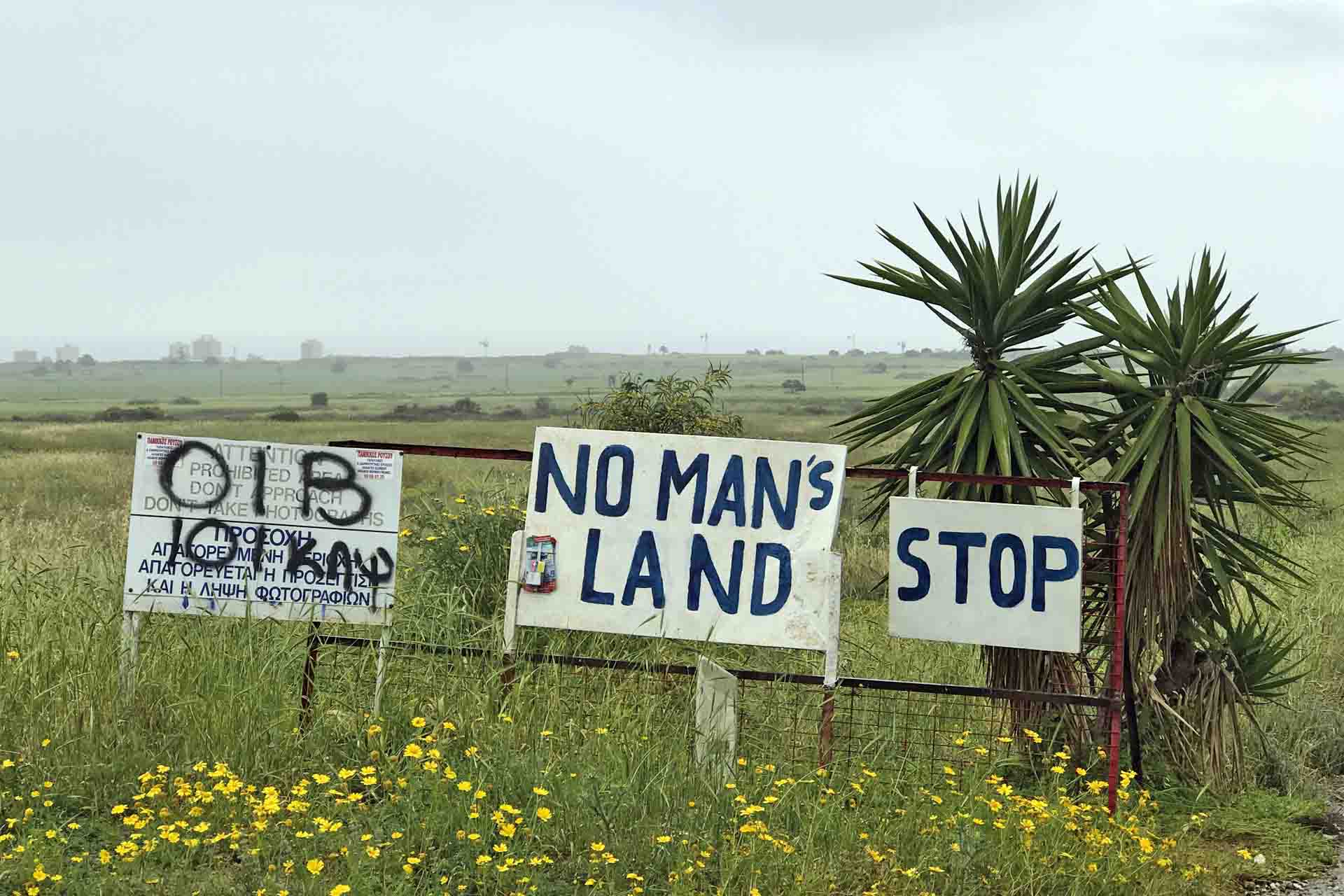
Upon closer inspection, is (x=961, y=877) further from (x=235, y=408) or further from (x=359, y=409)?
(x=235, y=408)

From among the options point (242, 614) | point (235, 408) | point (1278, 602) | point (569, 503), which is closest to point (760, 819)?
point (569, 503)

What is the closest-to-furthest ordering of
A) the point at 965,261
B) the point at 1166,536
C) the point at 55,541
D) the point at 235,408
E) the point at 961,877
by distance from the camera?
the point at 961,877 < the point at 1166,536 < the point at 965,261 < the point at 55,541 < the point at 235,408

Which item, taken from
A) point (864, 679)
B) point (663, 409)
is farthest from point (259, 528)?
point (663, 409)

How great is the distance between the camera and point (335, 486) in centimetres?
729

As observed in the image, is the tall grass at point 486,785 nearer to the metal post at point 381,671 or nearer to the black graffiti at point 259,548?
the metal post at point 381,671

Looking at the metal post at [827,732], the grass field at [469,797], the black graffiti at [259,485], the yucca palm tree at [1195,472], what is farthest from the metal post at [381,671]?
the yucca palm tree at [1195,472]

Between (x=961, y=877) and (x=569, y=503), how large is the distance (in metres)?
2.80

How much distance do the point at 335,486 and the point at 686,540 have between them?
1.97m

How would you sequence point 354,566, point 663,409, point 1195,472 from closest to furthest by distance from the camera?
point 354,566 < point 1195,472 < point 663,409

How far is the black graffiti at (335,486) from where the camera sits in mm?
7281

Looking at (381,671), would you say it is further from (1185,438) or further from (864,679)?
(1185,438)

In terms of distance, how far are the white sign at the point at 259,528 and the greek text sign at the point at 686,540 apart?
2.96 ft

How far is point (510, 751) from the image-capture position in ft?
20.8

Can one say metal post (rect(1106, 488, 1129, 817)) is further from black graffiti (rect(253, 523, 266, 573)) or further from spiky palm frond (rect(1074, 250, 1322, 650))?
black graffiti (rect(253, 523, 266, 573))
